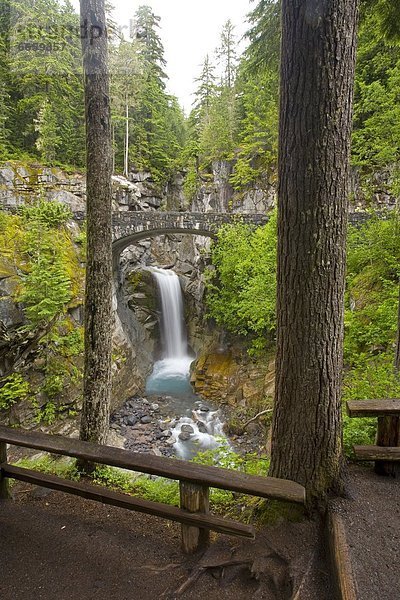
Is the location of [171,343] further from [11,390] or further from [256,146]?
[256,146]

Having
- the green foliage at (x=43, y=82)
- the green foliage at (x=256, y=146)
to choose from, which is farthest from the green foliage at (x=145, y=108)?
the green foliage at (x=256, y=146)

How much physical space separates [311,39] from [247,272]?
10.0m

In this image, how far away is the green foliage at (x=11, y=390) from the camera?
777cm

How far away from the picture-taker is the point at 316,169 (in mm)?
2242

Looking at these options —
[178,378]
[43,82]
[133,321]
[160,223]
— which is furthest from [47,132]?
[178,378]

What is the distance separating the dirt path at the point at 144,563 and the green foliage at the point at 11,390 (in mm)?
5470

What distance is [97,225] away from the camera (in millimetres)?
4340

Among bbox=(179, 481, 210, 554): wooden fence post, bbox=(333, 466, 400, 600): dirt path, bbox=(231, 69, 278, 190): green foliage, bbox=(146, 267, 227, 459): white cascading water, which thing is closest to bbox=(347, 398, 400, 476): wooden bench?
bbox=(333, 466, 400, 600): dirt path

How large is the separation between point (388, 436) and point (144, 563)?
7.64ft

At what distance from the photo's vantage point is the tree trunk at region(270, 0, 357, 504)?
215cm

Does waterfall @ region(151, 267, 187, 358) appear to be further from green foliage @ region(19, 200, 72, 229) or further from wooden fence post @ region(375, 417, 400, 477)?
wooden fence post @ region(375, 417, 400, 477)

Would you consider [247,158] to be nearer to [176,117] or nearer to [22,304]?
[176,117]

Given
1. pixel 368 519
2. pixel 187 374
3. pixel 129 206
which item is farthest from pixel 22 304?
pixel 129 206

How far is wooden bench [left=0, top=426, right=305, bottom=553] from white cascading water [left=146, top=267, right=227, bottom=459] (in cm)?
380
